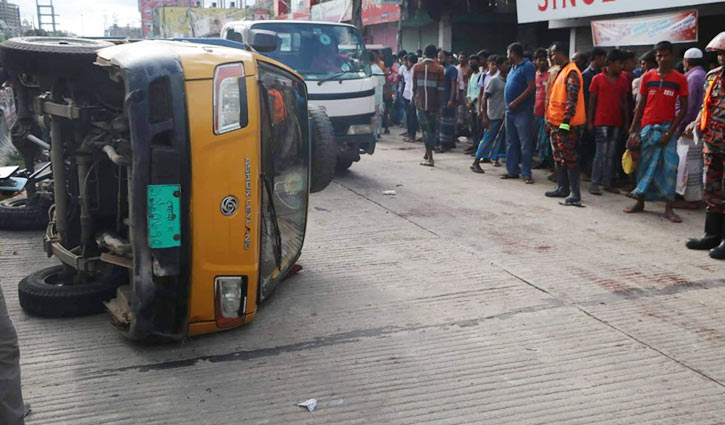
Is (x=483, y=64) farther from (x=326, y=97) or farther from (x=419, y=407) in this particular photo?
(x=419, y=407)

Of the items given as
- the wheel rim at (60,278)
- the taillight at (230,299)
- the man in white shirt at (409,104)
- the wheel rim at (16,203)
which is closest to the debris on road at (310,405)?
the taillight at (230,299)

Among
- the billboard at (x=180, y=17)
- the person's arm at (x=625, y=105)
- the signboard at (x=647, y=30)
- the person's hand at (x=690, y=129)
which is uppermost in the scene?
the billboard at (x=180, y=17)

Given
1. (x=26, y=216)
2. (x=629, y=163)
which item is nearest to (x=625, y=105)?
(x=629, y=163)

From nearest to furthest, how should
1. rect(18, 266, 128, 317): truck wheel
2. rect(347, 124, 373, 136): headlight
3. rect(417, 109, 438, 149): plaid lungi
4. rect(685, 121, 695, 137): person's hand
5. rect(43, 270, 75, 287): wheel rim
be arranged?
rect(18, 266, 128, 317): truck wheel < rect(43, 270, 75, 287): wheel rim < rect(685, 121, 695, 137): person's hand < rect(347, 124, 373, 136): headlight < rect(417, 109, 438, 149): plaid lungi

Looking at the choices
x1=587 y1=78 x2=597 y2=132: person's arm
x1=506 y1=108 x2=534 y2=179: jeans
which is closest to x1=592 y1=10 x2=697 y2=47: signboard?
x1=587 y1=78 x2=597 y2=132: person's arm

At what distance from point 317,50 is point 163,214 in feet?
23.9

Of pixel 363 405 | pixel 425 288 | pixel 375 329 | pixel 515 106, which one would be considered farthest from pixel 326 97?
pixel 363 405

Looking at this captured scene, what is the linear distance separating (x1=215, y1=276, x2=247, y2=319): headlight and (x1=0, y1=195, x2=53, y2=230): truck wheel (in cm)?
359

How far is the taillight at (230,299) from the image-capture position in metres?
4.16

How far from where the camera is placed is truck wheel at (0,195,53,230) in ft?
22.9

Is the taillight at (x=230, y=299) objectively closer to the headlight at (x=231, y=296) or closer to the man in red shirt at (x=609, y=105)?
the headlight at (x=231, y=296)

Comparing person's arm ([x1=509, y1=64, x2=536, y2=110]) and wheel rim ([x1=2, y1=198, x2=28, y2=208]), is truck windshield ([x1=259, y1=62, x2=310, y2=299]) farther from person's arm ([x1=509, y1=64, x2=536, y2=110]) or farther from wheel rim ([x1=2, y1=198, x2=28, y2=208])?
person's arm ([x1=509, y1=64, x2=536, y2=110])

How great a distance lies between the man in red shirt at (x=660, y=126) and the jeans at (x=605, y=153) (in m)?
0.89

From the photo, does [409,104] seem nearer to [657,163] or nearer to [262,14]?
[657,163]
